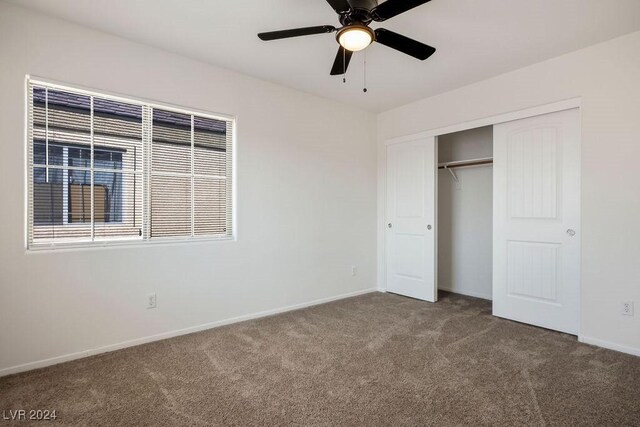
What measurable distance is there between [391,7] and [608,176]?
2.34m

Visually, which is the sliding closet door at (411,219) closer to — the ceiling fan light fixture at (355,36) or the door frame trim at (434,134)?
the door frame trim at (434,134)

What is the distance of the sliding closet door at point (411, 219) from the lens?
4.15 meters

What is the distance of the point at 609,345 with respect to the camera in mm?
2736

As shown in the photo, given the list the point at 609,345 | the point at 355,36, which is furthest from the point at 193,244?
the point at 609,345

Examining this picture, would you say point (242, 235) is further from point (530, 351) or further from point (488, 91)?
point (488, 91)

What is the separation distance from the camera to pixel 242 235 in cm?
346

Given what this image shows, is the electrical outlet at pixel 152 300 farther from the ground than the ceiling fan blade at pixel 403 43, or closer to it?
closer to it

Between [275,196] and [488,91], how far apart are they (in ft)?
8.25

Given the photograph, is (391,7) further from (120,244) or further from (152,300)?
(152,300)

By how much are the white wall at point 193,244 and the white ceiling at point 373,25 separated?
213 mm

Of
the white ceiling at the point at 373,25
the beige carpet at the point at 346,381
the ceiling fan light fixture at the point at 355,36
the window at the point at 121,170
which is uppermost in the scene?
the white ceiling at the point at 373,25

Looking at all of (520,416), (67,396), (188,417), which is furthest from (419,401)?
(67,396)

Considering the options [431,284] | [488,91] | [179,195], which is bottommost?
[431,284]

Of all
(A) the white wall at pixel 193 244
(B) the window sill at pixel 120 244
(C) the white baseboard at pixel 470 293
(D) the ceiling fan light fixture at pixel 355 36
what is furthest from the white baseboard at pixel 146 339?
(D) the ceiling fan light fixture at pixel 355 36
